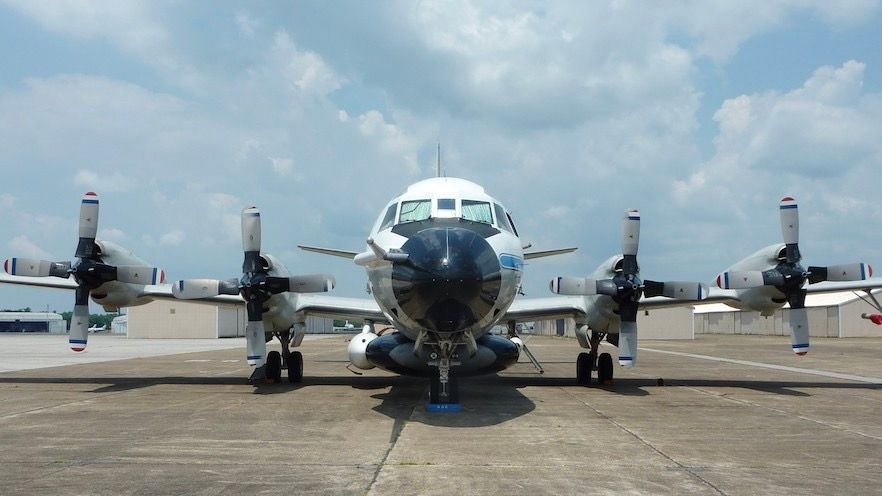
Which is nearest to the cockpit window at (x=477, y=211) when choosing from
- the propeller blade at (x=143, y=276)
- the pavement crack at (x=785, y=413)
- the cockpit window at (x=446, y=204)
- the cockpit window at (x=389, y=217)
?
the cockpit window at (x=446, y=204)

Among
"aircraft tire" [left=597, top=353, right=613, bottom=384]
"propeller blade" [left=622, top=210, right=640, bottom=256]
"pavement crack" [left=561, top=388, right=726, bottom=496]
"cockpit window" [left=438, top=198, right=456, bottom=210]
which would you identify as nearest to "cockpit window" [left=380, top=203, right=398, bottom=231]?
"cockpit window" [left=438, top=198, right=456, bottom=210]

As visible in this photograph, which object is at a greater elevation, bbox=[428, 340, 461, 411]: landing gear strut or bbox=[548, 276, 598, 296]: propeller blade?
bbox=[548, 276, 598, 296]: propeller blade

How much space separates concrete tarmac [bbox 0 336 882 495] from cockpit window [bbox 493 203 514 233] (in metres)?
3.07

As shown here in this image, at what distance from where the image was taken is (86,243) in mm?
15094

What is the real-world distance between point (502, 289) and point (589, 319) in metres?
6.91

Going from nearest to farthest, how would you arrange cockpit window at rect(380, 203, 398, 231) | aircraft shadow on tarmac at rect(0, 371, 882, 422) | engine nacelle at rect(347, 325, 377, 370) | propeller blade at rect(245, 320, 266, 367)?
aircraft shadow on tarmac at rect(0, 371, 882, 422) < cockpit window at rect(380, 203, 398, 231) < engine nacelle at rect(347, 325, 377, 370) < propeller blade at rect(245, 320, 266, 367)

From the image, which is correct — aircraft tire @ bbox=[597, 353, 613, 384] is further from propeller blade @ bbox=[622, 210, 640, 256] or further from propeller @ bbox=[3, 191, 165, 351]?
propeller @ bbox=[3, 191, 165, 351]

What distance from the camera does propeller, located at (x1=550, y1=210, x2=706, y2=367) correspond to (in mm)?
14219

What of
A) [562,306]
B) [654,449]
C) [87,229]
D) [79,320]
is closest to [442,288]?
[654,449]

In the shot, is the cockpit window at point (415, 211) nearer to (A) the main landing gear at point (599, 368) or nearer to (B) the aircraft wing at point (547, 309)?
(B) the aircraft wing at point (547, 309)

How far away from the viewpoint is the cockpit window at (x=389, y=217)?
1170 centimetres

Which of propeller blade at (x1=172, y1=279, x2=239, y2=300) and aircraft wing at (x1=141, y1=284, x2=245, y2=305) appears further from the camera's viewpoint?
aircraft wing at (x1=141, y1=284, x2=245, y2=305)

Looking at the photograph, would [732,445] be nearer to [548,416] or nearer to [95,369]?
[548,416]

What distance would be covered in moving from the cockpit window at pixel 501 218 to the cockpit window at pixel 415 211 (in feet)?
4.08
